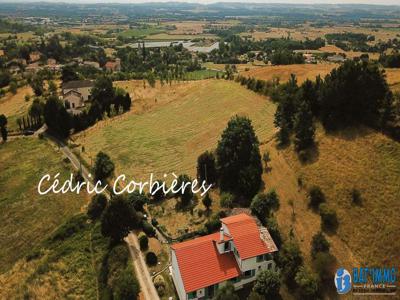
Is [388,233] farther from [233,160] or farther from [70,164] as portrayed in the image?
[70,164]

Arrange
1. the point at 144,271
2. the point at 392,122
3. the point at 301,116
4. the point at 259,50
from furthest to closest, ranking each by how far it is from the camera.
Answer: the point at 259,50 < the point at 301,116 < the point at 392,122 < the point at 144,271

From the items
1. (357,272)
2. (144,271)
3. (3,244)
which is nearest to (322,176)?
(357,272)

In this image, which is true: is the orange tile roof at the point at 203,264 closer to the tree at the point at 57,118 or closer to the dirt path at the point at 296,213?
the dirt path at the point at 296,213

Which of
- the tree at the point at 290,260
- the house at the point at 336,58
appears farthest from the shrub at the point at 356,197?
the house at the point at 336,58

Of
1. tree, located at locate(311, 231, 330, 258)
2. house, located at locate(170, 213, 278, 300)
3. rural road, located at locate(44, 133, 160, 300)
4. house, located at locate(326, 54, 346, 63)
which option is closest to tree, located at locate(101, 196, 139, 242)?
rural road, located at locate(44, 133, 160, 300)

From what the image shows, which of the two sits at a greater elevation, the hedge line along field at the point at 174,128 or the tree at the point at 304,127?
the tree at the point at 304,127

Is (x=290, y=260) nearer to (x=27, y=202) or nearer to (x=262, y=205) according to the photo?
(x=262, y=205)
